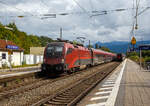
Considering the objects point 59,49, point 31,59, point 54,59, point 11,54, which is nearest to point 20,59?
point 31,59

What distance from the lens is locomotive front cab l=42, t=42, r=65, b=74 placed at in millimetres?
15945

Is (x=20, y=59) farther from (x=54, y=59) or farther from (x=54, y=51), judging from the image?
(x=54, y=59)

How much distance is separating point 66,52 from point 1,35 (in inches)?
1810

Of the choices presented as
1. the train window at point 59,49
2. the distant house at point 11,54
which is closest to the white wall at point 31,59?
the distant house at point 11,54

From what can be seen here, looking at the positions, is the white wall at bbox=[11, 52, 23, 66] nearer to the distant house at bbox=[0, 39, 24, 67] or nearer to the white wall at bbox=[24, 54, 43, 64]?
the distant house at bbox=[0, 39, 24, 67]

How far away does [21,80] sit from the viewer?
1440cm

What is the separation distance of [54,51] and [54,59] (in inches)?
31.6

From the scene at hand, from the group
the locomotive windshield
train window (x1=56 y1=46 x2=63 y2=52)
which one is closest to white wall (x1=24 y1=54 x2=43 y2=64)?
the locomotive windshield

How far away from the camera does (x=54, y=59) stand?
16.4 metres

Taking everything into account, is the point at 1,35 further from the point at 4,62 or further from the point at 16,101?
the point at 16,101

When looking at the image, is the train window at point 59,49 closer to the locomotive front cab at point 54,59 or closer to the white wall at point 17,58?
the locomotive front cab at point 54,59

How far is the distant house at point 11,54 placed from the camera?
30016 millimetres

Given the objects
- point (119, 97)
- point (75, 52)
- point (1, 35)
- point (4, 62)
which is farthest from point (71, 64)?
point (1, 35)

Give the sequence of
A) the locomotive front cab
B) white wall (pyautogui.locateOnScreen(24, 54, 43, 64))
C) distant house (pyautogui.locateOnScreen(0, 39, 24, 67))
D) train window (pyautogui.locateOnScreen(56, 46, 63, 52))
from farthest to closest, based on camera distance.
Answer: white wall (pyautogui.locateOnScreen(24, 54, 43, 64)) → distant house (pyautogui.locateOnScreen(0, 39, 24, 67)) → train window (pyautogui.locateOnScreen(56, 46, 63, 52)) → the locomotive front cab
